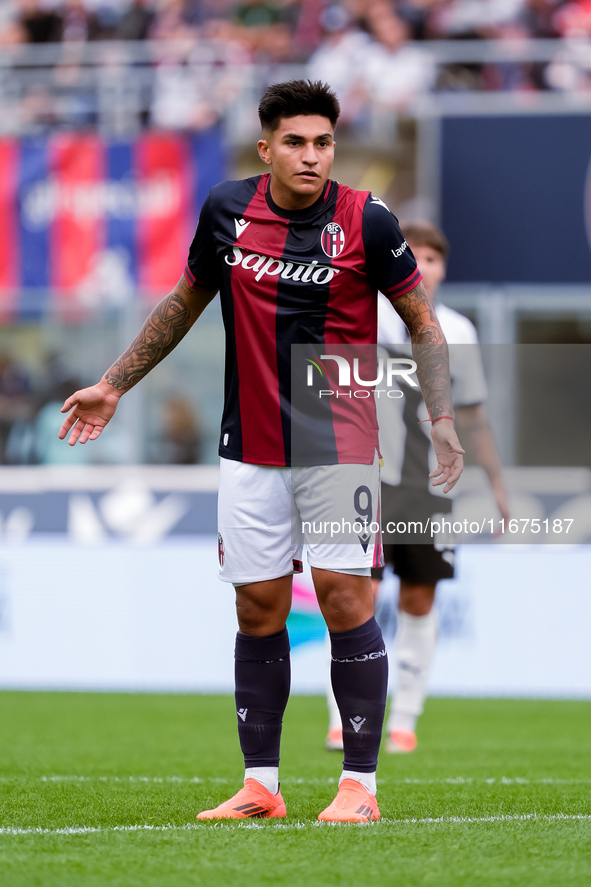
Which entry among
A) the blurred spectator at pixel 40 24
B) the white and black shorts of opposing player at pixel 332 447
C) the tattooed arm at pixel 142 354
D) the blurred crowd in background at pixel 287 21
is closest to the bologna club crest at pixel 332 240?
the white and black shorts of opposing player at pixel 332 447

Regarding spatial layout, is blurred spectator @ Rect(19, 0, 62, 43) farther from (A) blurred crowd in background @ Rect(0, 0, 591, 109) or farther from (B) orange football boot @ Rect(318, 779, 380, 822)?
(B) orange football boot @ Rect(318, 779, 380, 822)

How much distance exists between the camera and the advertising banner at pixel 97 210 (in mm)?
11195

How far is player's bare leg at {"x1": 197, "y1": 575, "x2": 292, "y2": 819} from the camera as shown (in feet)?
11.2

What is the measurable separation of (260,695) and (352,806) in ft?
1.32

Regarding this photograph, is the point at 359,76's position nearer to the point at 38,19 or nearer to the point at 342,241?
the point at 38,19

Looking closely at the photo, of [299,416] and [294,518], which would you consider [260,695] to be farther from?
[299,416]

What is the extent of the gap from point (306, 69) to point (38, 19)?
3129 millimetres

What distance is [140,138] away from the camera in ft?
37.1

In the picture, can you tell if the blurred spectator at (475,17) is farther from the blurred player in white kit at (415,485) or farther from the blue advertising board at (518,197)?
the blurred player in white kit at (415,485)

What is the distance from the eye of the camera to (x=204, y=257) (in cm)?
347

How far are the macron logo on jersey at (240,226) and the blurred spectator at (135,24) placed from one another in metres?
9.48

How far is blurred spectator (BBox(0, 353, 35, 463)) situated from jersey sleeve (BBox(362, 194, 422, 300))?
8.16 meters

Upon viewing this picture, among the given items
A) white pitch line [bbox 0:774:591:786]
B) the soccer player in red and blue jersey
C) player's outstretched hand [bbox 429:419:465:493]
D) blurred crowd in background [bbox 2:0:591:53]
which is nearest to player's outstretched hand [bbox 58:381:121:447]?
the soccer player in red and blue jersey

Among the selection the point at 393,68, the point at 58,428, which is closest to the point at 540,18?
the point at 393,68
